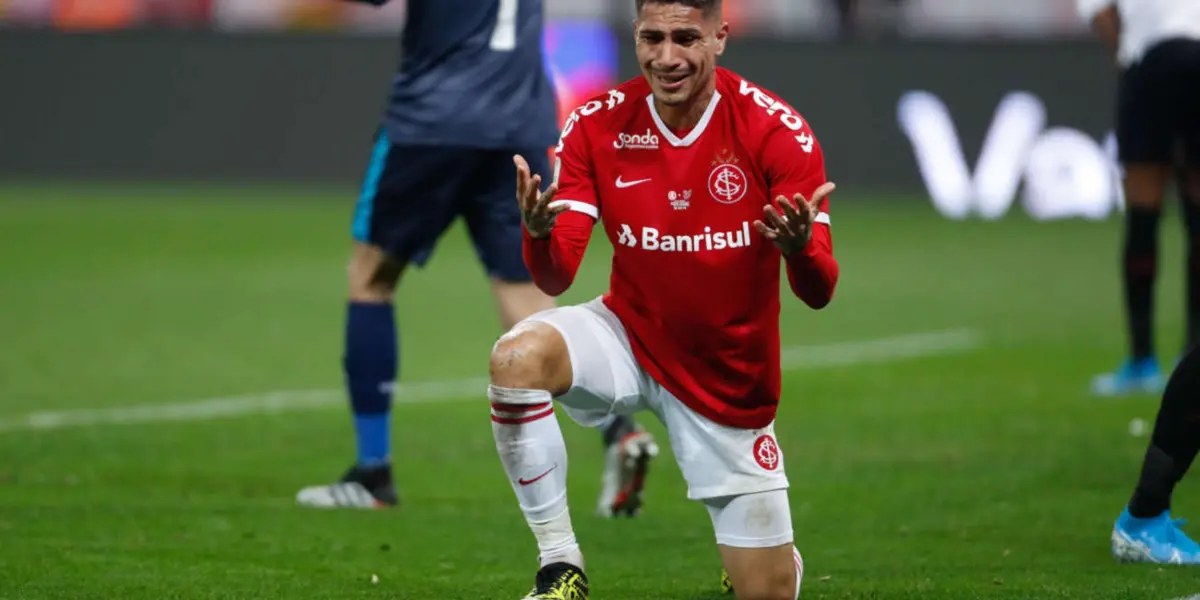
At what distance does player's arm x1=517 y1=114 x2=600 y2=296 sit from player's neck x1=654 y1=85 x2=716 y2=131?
0.22 meters

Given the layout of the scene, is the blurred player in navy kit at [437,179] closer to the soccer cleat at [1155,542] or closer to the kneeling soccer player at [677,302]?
the kneeling soccer player at [677,302]

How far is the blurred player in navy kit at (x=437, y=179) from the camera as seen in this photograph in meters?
6.44

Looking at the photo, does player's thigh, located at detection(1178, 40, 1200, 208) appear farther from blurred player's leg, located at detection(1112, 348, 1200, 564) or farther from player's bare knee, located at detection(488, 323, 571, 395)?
player's bare knee, located at detection(488, 323, 571, 395)

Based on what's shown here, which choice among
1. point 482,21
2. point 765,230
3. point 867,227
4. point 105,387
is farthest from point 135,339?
point 867,227

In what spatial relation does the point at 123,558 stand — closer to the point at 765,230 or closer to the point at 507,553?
the point at 507,553

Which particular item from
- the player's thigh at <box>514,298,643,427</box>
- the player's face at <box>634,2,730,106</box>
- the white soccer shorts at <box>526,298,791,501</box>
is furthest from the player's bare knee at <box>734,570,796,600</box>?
the player's face at <box>634,2,730,106</box>

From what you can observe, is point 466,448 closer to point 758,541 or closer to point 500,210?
point 500,210

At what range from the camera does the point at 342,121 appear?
20391mm

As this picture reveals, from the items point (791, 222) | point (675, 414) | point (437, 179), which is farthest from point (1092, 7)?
point (791, 222)

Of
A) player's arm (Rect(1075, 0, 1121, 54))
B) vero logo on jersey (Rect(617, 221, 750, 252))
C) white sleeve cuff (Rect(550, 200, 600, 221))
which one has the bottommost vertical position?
player's arm (Rect(1075, 0, 1121, 54))

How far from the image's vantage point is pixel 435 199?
21.3ft

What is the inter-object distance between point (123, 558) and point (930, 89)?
15.1 m

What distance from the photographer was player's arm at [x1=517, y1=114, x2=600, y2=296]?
4395 mm

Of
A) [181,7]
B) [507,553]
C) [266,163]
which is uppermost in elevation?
[507,553]
